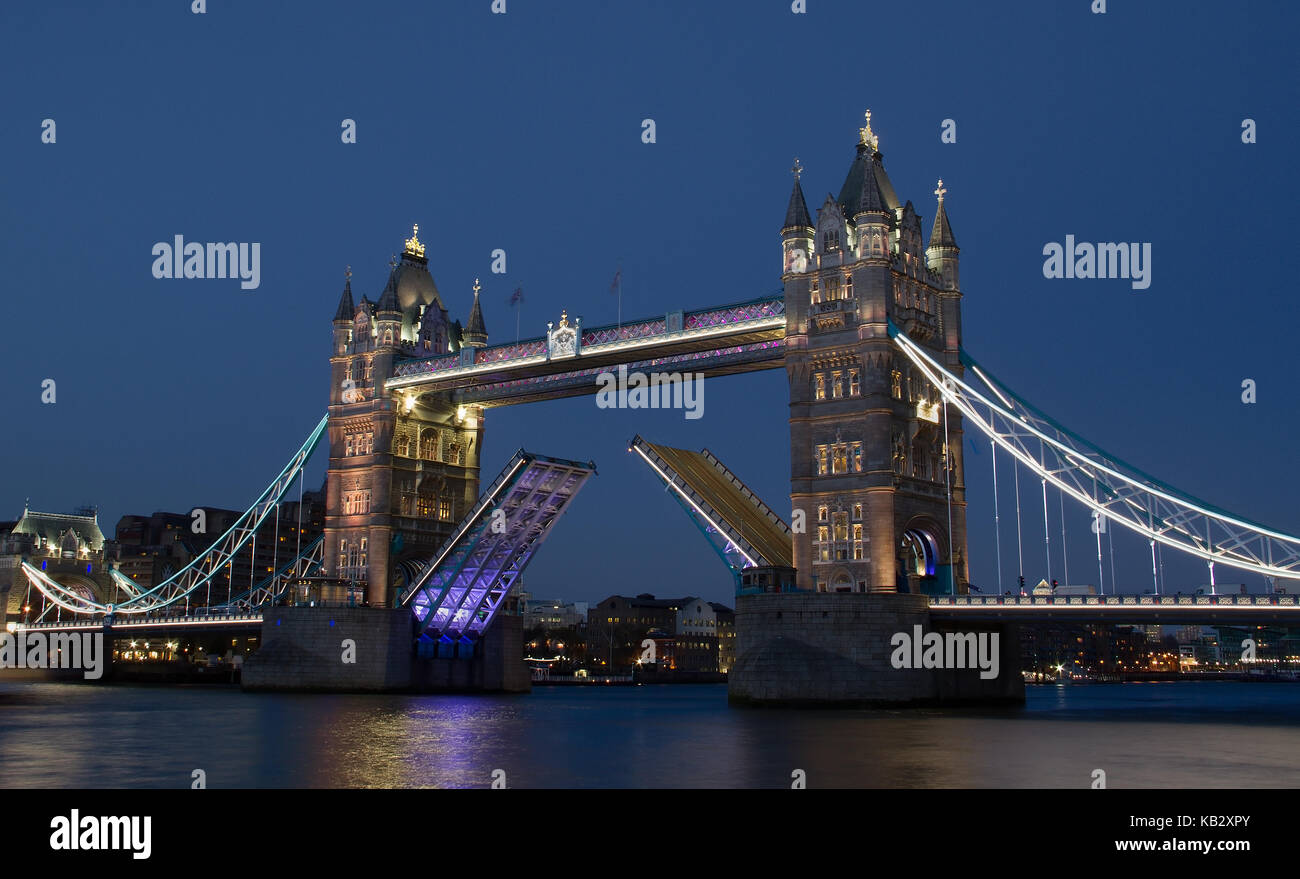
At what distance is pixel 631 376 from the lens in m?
60.7

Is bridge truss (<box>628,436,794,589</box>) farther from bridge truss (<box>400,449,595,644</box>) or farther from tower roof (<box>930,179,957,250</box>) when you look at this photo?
tower roof (<box>930,179,957,250</box>)

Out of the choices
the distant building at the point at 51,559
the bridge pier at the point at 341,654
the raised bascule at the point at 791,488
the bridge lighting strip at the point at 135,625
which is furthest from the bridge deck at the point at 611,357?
the distant building at the point at 51,559

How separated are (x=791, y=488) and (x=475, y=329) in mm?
26744

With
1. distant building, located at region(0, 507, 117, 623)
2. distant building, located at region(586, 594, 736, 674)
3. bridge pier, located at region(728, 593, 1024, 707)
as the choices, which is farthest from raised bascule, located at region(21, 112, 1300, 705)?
distant building, located at region(586, 594, 736, 674)

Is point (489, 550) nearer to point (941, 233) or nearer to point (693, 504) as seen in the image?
point (693, 504)

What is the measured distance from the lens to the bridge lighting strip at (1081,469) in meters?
43.8

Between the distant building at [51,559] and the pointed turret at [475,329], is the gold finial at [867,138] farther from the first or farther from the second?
the distant building at [51,559]

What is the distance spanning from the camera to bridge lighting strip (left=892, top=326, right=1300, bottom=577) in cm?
4384

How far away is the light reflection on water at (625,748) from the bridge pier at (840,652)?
5.08ft

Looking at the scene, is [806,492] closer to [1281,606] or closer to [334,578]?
[1281,606]

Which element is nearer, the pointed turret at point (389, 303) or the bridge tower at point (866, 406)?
the bridge tower at point (866, 406)

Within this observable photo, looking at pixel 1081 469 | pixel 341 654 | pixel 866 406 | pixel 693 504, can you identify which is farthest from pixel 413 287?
pixel 1081 469
